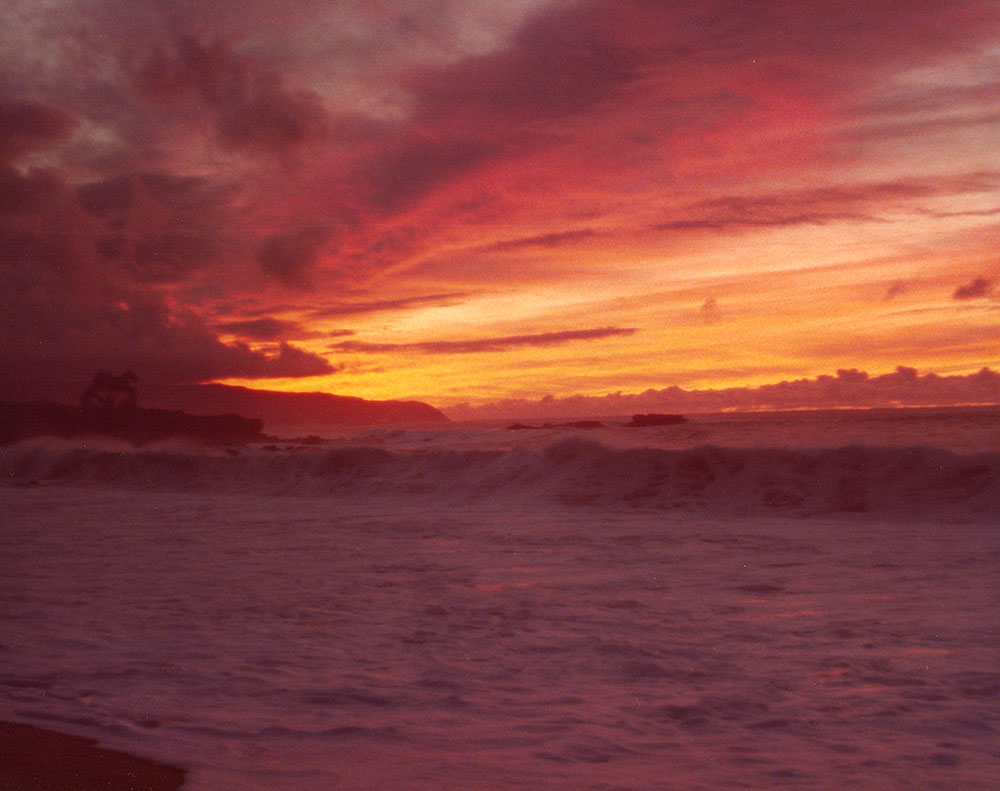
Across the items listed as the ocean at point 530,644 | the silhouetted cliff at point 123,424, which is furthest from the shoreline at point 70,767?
the silhouetted cliff at point 123,424

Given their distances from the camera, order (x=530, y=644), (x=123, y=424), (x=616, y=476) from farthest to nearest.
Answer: (x=123, y=424) → (x=616, y=476) → (x=530, y=644)

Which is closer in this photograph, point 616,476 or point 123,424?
point 616,476

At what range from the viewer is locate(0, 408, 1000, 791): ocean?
3346mm

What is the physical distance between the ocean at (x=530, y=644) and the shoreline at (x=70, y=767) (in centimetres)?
8

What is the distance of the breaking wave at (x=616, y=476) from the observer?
1295cm

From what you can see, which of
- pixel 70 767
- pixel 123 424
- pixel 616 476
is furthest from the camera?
pixel 123 424

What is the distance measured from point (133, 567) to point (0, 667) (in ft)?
12.0

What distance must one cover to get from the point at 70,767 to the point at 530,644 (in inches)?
102

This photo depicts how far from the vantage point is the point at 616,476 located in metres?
15.6

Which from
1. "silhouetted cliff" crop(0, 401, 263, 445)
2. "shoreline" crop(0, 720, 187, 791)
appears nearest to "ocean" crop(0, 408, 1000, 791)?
"shoreline" crop(0, 720, 187, 791)

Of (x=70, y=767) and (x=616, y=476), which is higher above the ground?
(x=616, y=476)

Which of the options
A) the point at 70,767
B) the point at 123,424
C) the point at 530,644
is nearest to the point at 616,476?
the point at 530,644

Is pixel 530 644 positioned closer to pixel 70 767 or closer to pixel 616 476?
pixel 70 767

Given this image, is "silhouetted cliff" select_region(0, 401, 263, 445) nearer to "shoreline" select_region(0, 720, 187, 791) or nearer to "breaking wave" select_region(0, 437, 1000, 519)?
"breaking wave" select_region(0, 437, 1000, 519)
